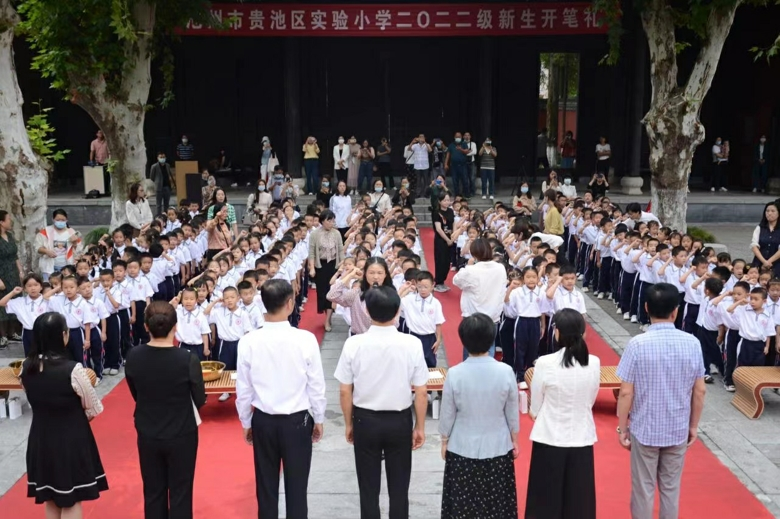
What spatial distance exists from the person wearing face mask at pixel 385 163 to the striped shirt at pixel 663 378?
17.1 meters

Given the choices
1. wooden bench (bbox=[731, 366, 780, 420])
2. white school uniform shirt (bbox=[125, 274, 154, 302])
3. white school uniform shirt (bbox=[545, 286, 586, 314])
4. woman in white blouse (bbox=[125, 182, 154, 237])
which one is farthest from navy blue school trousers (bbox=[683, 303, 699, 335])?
woman in white blouse (bbox=[125, 182, 154, 237])

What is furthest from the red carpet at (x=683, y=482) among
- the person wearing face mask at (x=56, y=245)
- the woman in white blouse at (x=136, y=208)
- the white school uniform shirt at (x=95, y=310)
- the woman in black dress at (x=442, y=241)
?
the woman in white blouse at (x=136, y=208)

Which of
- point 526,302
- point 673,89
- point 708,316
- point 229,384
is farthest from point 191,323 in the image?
point 673,89

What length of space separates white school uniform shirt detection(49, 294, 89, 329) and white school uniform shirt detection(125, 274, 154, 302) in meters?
1.20

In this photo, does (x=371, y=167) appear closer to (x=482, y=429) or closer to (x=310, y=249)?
(x=310, y=249)

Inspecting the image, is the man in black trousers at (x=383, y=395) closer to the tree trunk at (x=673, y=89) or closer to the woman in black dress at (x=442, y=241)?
the woman in black dress at (x=442, y=241)

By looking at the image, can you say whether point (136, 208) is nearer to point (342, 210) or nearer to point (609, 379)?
point (342, 210)

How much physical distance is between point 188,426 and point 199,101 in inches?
772

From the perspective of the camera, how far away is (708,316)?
9.27 metres

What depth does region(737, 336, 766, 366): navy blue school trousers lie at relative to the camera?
8.76 meters

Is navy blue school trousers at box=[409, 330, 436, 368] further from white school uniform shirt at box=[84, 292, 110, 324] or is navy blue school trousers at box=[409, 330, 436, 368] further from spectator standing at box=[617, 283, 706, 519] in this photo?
white school uniform shirt at box=[84, 292, 110, 324]

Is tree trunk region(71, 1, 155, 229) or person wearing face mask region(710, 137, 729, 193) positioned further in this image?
person wearing face mask region(710, 137, 729, 193)

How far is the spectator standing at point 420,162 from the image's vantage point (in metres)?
21.3

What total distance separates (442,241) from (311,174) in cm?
838
